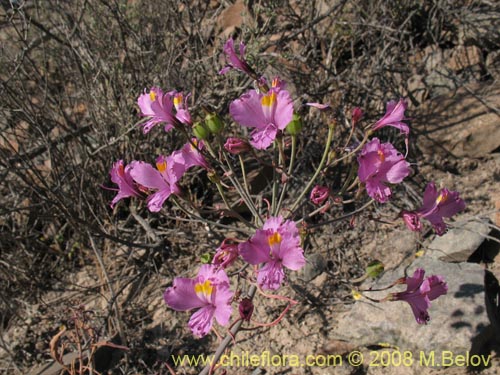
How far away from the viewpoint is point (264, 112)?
1.72m

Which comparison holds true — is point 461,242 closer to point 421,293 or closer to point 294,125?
point 421,293

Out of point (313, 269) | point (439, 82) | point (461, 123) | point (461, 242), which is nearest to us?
point (461, 242)

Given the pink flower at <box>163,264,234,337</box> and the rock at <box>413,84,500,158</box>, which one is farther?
the rock at <box>413,84,500,158</box>

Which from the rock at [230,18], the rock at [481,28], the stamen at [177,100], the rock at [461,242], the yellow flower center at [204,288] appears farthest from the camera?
the rock at [230,18]

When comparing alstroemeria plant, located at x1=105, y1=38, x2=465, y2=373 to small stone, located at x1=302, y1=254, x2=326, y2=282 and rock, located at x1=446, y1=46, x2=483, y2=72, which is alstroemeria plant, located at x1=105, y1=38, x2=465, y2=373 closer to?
small stone, located at x1=302, y1=254, x2=326, y2=282

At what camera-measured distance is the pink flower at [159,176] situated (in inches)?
70.5

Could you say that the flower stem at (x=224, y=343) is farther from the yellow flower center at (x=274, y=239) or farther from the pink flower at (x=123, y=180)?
the pink flower at (x=123, y=180)

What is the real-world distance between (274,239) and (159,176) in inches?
22.8

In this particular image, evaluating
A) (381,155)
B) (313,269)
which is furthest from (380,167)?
(313,269)

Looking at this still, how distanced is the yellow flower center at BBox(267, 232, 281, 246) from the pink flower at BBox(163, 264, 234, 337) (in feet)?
0.69

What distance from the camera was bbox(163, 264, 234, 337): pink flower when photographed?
161 centimetres

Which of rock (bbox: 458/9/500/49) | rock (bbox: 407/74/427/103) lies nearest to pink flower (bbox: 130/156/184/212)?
rock (bbox: 407/74/427/103)

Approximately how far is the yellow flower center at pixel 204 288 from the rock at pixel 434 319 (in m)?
1.15

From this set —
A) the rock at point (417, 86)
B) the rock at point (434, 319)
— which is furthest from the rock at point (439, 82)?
the rock at point (434, 319)
